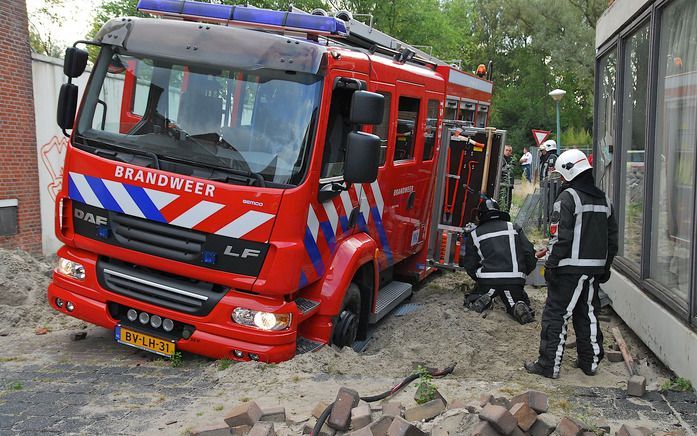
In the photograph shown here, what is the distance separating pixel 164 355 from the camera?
17.0 feet

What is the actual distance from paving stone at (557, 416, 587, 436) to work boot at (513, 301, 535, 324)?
3.79 metres

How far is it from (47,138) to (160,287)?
20.6 ft

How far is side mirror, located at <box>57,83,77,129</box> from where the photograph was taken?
216 inches

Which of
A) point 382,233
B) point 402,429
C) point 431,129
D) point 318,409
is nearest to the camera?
point 402,429

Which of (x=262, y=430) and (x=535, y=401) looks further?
(x=535, y=401)

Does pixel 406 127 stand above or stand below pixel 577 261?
above

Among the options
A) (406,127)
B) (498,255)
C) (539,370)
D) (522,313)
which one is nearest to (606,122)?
(498,255)

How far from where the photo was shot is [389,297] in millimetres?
7484

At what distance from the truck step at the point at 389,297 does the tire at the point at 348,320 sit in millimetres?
545

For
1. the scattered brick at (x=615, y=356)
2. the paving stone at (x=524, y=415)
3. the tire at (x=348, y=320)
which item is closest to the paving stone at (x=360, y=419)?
the paving stone at (x=524, y=415)

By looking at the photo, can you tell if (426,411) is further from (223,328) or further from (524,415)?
(223,328)

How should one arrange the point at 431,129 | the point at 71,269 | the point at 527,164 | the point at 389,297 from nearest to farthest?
the point at 71,269 → the point at 389,297 → the point at 431,129 → the point at 527,164

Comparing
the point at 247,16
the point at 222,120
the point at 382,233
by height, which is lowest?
the point at 382,233

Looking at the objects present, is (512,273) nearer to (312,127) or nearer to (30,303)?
(312,127)
